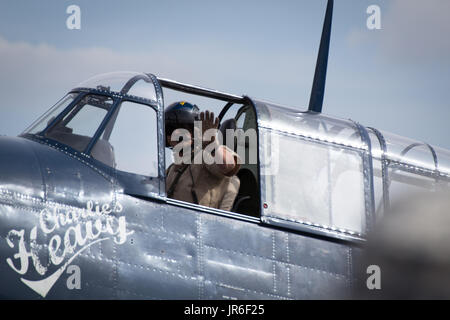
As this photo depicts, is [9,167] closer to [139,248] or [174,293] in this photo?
[139,248]

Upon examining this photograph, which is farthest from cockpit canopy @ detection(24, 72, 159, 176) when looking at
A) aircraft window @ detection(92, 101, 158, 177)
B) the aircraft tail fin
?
the aircraft tail fin

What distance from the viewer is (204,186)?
577cm

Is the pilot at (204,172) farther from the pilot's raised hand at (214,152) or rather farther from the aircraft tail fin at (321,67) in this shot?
the aircraft tail fin at (321,67)

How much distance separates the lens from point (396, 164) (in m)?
6.31

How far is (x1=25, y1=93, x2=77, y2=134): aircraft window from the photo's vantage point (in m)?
5.70

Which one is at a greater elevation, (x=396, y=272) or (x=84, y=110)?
(x=84, y=110)

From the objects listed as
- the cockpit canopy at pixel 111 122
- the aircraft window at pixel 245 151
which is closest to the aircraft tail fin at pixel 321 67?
the aircraft window at pixel 245 151

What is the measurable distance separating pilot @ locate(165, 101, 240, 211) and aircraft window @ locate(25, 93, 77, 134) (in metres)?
1.00

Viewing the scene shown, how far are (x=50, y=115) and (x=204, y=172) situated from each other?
1.47 metres

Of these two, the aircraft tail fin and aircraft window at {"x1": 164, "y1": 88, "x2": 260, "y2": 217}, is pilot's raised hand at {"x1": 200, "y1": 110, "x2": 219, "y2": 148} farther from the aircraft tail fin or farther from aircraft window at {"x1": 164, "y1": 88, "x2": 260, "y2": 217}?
the aircraft tail fin

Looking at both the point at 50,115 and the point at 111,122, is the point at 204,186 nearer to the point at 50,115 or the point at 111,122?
the point at 111,122

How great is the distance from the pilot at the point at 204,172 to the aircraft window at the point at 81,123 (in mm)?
748

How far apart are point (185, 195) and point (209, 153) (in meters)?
0.43
